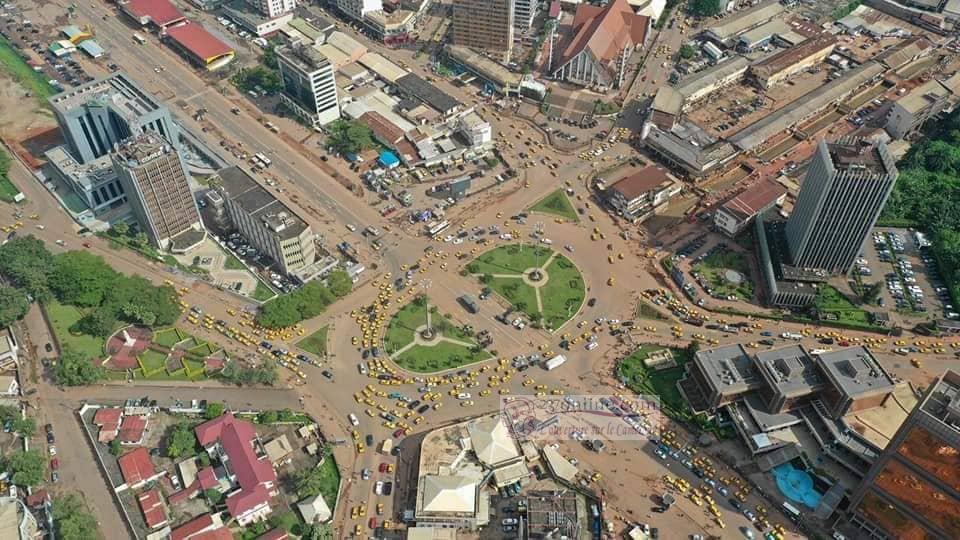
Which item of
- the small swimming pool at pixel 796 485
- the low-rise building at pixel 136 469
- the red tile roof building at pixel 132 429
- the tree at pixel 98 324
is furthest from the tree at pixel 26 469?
the small swimming pool at pixel 796 485

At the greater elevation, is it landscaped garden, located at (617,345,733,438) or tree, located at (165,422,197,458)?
landscaped garden, located at (617,345,733,438)

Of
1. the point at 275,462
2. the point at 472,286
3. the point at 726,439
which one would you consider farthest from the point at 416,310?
the point at 726,439

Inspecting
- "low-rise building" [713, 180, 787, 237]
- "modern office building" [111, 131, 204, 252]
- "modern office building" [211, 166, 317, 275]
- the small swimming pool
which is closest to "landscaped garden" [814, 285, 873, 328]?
"low-rise building" [713, 180, 787, 237]

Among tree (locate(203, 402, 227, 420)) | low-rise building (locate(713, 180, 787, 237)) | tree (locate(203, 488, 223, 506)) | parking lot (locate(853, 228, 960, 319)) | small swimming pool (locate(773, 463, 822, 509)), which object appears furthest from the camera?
low-rise building (locate(713, 180, 787, 237))

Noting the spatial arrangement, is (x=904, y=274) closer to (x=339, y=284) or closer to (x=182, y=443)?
(x=339, y=284)

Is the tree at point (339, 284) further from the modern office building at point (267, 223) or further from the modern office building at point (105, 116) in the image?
the modern office building at point (105, 116)

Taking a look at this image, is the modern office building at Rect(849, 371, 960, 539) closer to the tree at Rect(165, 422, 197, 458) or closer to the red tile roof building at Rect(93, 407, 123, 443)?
the tree at Rect(165, 422, 197, 458)
